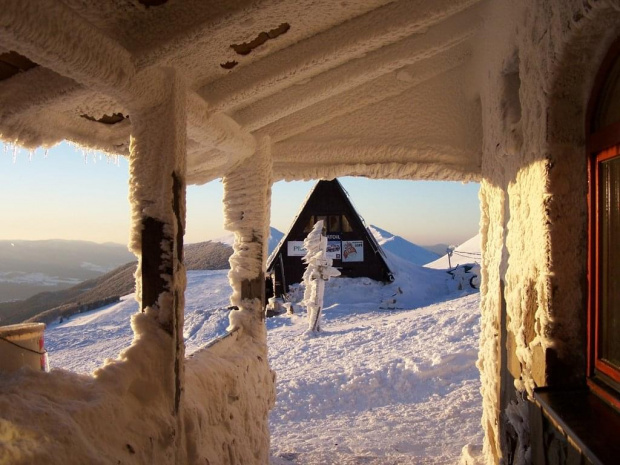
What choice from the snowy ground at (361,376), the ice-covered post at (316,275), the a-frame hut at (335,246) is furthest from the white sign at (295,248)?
the ice-covered post at (316,275)

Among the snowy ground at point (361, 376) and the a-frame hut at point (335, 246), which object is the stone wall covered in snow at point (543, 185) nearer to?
the snowy ground at point (361, 376)

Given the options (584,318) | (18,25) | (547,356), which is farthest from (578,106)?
(18,25)

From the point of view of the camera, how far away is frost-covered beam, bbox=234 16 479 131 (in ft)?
9.81

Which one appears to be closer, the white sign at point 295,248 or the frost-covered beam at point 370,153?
the frost-covered beam at point 370,153

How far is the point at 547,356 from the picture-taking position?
2352 mm

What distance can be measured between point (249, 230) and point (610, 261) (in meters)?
2.77

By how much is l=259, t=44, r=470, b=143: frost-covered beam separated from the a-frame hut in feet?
45.2

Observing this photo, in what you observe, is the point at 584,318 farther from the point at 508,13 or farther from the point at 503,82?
the point at 508,13

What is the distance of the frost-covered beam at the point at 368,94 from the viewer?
139 inches

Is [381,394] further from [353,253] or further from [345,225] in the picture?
[345,225]

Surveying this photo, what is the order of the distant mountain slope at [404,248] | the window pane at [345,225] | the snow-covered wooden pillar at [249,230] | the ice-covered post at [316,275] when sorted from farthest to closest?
the distant mountain slope at [404,248] → the window pane at [345,225] → the ice-covered post at [316,275] → the snow-covered wooden pillar at [249,230]

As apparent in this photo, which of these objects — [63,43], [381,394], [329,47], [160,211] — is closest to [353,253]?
[381,394]

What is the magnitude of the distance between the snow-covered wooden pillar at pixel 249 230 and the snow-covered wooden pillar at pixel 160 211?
67.2 inches

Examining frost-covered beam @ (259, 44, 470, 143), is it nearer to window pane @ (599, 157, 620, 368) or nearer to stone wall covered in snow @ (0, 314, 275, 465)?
window pane @ (599, 157, 620, 368)
